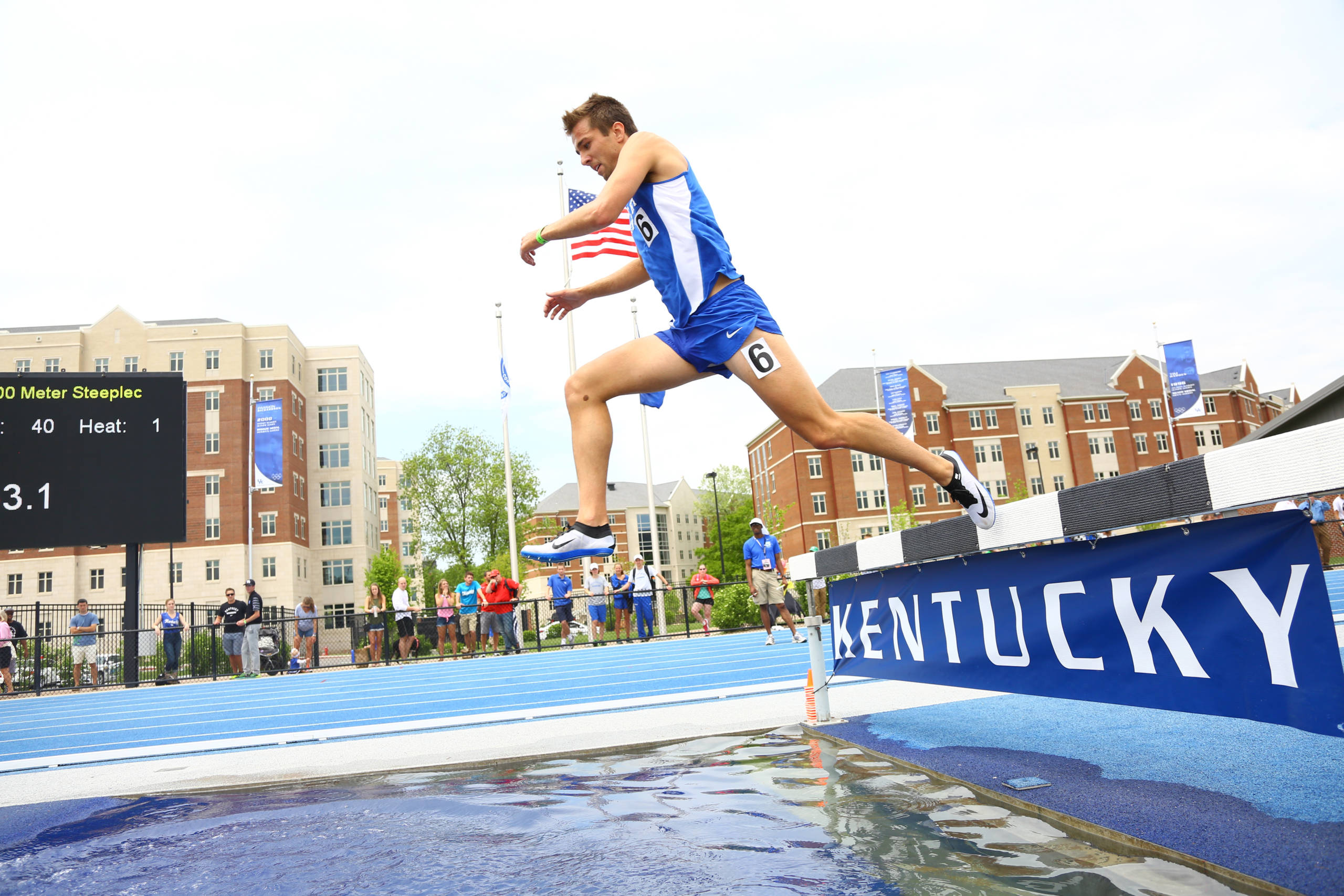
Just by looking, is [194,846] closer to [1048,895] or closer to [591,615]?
[1048,895]

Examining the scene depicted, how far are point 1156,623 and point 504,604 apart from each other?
15.5 m

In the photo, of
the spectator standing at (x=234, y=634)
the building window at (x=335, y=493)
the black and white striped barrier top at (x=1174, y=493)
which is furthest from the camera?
the building window at (x=335, y=493)

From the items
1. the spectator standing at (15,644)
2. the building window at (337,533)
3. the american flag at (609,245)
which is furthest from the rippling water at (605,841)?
the building window at (337,533)

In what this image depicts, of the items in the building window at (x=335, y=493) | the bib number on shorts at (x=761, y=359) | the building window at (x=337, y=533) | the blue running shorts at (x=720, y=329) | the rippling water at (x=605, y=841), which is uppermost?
the building window at (x=335, y=493)

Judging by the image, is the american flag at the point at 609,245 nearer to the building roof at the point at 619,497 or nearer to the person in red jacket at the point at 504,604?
the person in red jacket at the point at 504,604

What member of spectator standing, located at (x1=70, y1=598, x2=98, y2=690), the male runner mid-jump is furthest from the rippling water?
spectator standing, located at (x1=70, y1=598, x2=98, y2=690)

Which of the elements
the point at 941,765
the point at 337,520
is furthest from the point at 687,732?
the point at 337,520

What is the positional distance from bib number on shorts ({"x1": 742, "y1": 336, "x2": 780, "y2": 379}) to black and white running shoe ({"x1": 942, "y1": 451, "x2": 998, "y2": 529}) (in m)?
0.88

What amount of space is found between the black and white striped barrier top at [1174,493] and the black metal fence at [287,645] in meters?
13.9

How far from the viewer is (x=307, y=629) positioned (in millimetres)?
18375

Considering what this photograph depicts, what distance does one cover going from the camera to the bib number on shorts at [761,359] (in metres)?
3.04

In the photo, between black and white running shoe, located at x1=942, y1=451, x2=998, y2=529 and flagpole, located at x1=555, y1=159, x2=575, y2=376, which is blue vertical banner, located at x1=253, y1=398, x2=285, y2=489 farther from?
black and white running shoe, located at x1=942, y1=451, x2=998, y2=529

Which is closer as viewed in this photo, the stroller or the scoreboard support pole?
the scoreboard support pole

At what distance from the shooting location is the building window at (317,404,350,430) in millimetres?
58594
